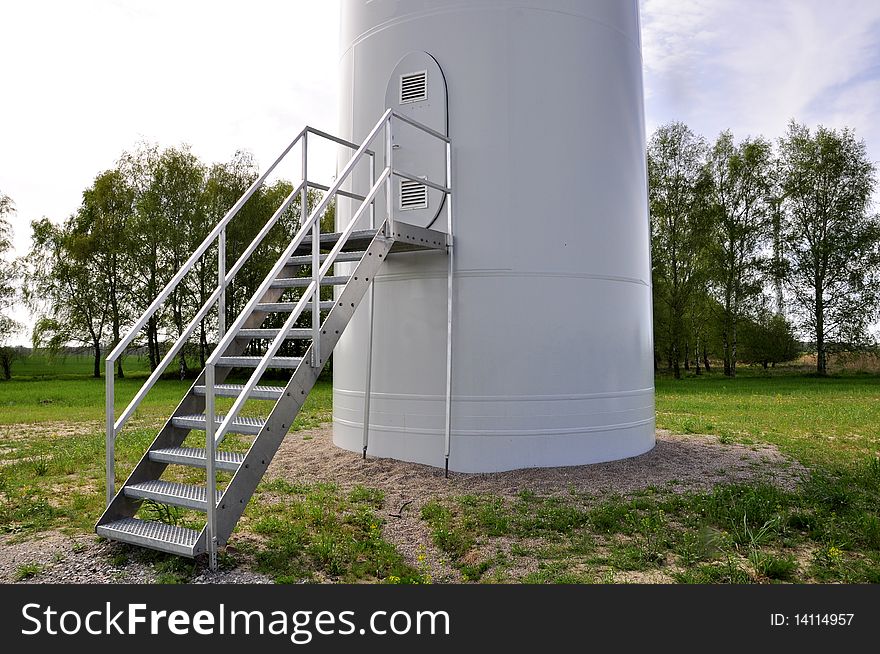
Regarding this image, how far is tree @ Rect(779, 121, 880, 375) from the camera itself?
89.6 feet

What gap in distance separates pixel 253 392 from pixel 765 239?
88.4ft

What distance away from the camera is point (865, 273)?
1075 inches

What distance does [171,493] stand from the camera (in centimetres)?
573

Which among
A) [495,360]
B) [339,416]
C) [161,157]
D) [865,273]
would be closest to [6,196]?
[161,157]

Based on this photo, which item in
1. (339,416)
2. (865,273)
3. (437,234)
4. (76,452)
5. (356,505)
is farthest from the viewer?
(865,273)

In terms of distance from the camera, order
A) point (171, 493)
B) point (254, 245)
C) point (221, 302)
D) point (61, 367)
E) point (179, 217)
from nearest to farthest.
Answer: point (171, 493) → point (221, 302) → point (254, 245) → point (179, 217) → point (61, 367)

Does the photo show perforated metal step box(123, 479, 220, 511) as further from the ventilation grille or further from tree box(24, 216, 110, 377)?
tree box(24, 216, 110, 377)

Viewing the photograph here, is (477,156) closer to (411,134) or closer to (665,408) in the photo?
(411,134)

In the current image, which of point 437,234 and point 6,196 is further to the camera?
Result: point 6,196

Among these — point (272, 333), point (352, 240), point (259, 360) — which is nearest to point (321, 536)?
point (259, 360)

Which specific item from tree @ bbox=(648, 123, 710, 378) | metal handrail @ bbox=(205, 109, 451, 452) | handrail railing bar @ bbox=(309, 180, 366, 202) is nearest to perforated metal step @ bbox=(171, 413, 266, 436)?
metal handrail @ bbox=(205, 109, 451, 452)

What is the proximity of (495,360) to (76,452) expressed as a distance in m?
6.50

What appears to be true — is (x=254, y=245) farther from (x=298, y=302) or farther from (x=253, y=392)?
(x=253, y=392)

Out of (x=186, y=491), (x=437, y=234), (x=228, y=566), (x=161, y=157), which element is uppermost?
(x=161, y=157)
